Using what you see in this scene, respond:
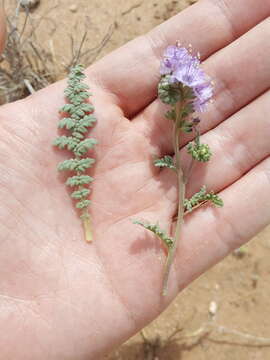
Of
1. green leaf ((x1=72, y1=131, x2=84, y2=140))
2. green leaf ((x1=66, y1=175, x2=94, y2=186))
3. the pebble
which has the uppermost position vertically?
green leaf ((x1=72, y1=131, x2=84, y2=140))

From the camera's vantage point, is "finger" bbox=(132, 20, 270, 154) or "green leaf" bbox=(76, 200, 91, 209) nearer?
"green leaf" bbox=(76, 200, 91, 209)

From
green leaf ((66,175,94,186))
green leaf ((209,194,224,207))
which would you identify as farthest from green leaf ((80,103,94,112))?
green leaf ((209,194,224,207))

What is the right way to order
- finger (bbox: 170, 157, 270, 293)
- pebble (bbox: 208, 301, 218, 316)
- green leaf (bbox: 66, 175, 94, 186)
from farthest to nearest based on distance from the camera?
1. pebble (bbox: 208, 301, 218, 316)
2. finger (bbox: 170, 157, 270, 293)
3. green leaf (bbox: 66, 175, 94, 186)

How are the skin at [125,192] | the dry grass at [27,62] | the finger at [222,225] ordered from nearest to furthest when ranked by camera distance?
the skin at [125,192], the finger at [222,225], the dry grass at [27,62]

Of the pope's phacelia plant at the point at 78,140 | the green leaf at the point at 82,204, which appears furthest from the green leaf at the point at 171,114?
the green leaf at the point at 82,204

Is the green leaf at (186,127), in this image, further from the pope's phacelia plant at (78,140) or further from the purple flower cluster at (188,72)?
the pope's phacelia plant at (78,140)

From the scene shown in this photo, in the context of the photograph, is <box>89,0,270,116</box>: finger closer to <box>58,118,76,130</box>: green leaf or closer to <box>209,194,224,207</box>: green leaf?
<box>58,118,76,130</box>: green leaf

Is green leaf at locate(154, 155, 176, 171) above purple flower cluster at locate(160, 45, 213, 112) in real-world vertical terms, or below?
below
